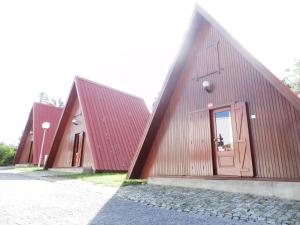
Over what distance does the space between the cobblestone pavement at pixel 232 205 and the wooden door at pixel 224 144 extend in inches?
55.7

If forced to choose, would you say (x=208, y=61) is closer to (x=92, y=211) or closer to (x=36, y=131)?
(x=92, y=211)

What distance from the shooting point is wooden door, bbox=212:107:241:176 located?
22.8 ft

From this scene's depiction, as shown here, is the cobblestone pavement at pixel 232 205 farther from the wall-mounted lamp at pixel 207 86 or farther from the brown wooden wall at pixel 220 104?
the wall-mounted lamp at pixel 207 86

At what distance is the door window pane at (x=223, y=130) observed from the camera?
24.5 feet

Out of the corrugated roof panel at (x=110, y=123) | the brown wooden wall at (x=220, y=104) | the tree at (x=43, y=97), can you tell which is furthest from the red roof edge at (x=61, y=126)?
the tree at (x=43, y=97)

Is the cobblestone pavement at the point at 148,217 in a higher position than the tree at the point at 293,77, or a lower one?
lower

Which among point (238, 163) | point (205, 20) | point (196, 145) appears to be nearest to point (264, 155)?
point (238, 163)

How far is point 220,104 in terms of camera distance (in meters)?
7.51

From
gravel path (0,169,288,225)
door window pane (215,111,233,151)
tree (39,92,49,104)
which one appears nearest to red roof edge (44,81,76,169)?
gravel path (0,169,288,225)

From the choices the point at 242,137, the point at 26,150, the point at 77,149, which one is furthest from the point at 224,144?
the point at 26,150

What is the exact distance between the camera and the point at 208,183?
6.78 metres

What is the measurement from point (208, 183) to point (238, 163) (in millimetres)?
980

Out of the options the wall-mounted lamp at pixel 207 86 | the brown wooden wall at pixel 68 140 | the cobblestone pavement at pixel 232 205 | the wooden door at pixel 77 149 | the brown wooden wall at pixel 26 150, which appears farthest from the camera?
the brown wooden wall at pixel 26 150

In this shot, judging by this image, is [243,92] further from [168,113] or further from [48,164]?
[48,164]
